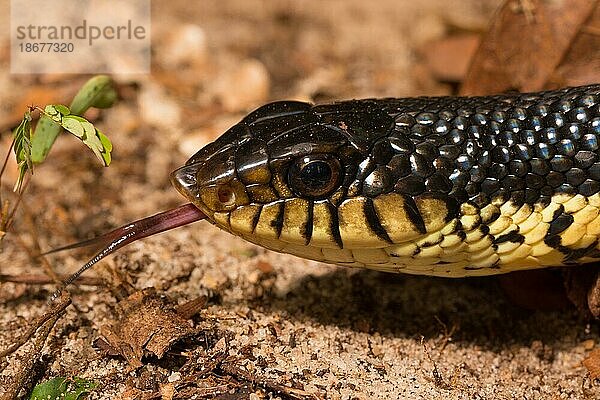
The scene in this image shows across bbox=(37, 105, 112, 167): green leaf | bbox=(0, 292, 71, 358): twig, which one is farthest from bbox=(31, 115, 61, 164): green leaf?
bbox=(0, 292, 71, 358): twig

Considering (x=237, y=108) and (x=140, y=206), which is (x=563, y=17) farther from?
(x=140, y=206)

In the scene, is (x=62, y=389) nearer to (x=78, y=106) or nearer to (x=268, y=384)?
(x=268, y=384)

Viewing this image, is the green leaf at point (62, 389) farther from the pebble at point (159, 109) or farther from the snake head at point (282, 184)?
the pebble at point (159, 109)

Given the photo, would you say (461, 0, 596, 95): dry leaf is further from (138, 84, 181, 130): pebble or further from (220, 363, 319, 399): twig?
(220, 363, 319, 399): twig

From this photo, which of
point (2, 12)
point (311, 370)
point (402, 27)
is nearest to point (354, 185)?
point (311, 370)

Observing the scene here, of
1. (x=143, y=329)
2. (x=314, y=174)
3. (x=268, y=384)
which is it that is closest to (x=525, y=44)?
(x=314, y=174)

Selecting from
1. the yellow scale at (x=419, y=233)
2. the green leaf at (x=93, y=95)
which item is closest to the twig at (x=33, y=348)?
the yellow scale at (x=419, y=233)
